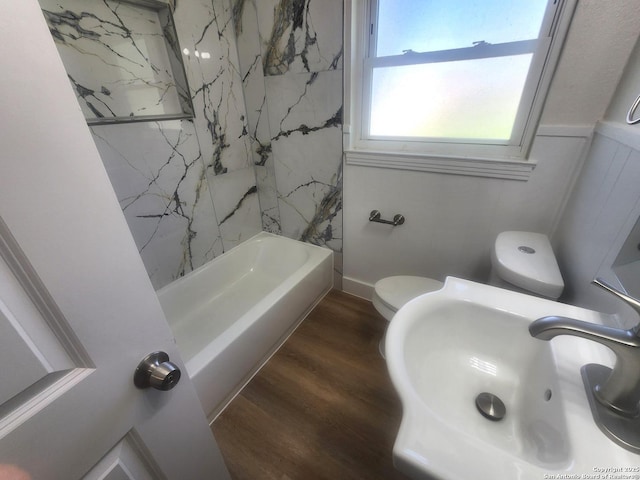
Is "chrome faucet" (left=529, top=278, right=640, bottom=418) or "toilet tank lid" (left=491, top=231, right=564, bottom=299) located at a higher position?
"chrome faucet" (left=529, top=278, right=640, bottom=418)

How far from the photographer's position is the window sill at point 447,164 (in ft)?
3.85

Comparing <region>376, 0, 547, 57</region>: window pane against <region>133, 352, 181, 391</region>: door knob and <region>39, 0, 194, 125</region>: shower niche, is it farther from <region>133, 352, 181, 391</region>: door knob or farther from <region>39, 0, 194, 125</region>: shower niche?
<region>133, 352, 181, 391</region>: door knob

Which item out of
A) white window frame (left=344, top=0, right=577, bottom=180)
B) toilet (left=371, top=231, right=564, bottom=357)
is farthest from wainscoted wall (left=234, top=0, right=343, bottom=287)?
toilet (left=371, top=231, right=564, bottom=357)

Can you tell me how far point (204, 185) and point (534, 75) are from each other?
1823 millimetres

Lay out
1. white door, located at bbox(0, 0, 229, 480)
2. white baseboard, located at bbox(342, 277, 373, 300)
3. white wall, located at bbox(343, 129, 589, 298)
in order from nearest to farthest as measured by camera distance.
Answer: white door, located at bbox(0, 0, 229, 480) < white wall, located at bbox(343, 129, 589, 298) < white baseboard, located at bbox(342, 277, 373, 300)

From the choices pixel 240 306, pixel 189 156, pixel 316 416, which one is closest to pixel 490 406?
pixel 316 416

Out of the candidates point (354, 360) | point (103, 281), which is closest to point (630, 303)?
point (103, 281)

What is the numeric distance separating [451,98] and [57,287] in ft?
5.12

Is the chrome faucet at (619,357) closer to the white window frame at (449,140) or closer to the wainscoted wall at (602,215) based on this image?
the wainscoted wall at (602,215)

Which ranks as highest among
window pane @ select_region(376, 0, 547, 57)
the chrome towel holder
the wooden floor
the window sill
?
window pane @ select_region(376, 0, 547, 57)

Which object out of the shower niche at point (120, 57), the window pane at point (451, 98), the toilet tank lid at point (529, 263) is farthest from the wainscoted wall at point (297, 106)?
the toilet tank lid at point (529, 263)

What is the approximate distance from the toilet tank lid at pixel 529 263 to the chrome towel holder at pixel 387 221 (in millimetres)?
524

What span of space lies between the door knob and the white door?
12mm

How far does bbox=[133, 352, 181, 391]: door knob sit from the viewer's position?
1.50 ft
